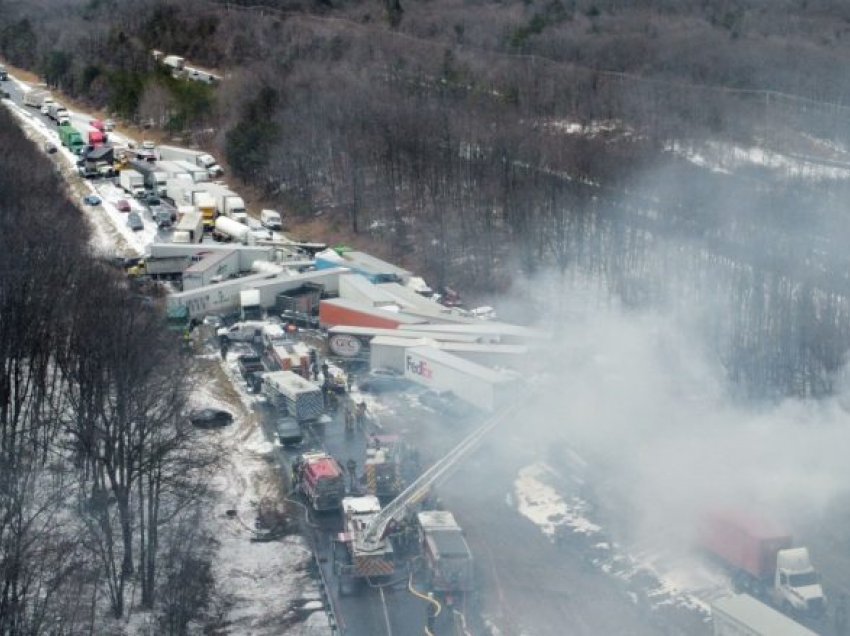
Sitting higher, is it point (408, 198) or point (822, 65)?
point (822, 65)

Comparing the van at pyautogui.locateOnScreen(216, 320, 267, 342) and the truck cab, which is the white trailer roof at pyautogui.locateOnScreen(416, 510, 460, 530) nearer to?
the truck cab

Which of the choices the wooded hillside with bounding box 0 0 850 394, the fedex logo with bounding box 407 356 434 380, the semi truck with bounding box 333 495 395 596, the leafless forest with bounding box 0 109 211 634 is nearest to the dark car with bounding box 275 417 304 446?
the leafless forest with bounding box 0 109 211 634

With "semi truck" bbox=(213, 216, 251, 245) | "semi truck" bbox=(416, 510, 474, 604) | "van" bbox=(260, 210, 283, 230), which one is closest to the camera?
"semi truck" bbox=(416, 510, 474, 604)

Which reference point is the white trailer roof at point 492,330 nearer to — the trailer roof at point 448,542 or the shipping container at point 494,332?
the shipping container at point 494,332

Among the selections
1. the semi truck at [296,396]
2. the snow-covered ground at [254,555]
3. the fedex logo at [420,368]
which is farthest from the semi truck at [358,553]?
the fedex logo at [420,368]

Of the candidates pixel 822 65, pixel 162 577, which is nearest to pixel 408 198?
pixel 822 65

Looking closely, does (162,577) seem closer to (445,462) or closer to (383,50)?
(445,462)
